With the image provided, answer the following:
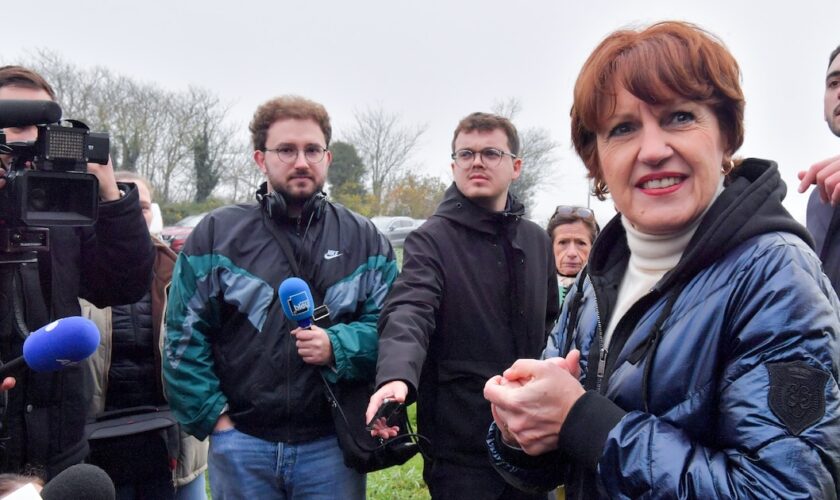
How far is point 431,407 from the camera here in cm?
315

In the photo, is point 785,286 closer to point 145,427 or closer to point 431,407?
Result: point 431,407

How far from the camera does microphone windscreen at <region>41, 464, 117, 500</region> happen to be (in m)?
1.21

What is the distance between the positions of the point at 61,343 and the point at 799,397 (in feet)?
5.24

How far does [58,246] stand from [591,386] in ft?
7.09

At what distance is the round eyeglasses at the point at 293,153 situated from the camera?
3207mm

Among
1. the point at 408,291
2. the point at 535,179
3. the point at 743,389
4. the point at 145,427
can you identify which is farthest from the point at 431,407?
the point at 535,179

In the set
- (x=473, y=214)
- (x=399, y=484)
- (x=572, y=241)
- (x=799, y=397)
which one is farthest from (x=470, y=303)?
(x=399, y=484)

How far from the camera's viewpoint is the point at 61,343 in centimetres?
158

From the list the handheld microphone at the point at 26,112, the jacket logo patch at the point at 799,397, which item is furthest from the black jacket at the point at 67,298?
the jacket logo patch at the point at 799,397

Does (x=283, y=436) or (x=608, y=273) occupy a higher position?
(x=608, y=273)

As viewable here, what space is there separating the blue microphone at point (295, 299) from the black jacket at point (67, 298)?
613 mm

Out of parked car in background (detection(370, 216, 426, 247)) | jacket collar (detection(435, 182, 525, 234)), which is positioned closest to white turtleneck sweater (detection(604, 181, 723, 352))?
jacket collar (detection(435, 182, 525, 234))

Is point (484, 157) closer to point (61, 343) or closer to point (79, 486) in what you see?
point (61, 343)

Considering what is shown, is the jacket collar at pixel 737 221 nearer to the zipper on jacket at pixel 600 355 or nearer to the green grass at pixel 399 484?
the zipper on jacket at pixel 600 355
